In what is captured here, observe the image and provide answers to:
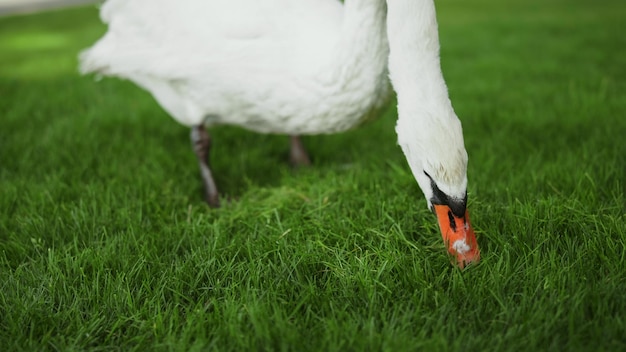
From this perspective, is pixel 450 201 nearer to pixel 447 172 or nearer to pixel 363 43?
pixel 447 172

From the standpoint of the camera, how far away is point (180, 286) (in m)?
2.47

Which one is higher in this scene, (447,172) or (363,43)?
(363,43)

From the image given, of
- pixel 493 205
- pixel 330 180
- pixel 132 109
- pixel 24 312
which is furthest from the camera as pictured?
pixel 132 109

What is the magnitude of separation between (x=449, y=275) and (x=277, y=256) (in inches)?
30.0

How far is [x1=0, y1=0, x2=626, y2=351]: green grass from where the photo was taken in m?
2.11

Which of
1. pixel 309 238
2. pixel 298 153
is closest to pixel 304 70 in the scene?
pixel 309 238

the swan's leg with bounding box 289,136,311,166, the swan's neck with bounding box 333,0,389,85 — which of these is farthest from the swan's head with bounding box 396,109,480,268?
the swan's leg with bounding box 289,136,311,166

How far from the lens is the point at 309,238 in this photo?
2.74 meters

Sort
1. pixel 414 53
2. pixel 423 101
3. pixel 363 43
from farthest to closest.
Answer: pixel 363 43, pixel 414 53, pixel 423 101

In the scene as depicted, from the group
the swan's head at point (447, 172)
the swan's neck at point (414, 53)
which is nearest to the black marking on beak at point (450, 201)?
the swan's head at point (447, 172)

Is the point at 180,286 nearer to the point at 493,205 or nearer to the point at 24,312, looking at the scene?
the point at 24,312

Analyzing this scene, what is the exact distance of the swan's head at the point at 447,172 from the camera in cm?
238

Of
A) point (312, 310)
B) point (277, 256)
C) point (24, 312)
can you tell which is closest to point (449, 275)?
point (312, 310)

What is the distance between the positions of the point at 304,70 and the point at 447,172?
3.66 ft
